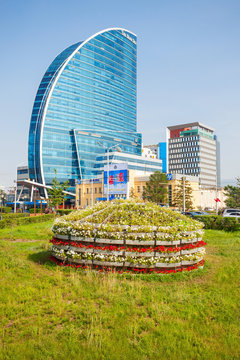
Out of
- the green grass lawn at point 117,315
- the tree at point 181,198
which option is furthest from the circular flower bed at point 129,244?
the tree at point 181,198

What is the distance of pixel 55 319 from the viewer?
6.14 m

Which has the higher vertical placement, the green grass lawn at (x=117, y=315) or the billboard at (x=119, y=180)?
the billboard at (x=119, y=180)

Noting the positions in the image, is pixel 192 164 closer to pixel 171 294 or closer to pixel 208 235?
pixel 208 235

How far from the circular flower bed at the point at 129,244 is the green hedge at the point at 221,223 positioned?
1469 centimetres

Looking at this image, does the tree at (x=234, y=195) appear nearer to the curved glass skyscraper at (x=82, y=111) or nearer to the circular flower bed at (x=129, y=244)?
the circular flower bed at (x=129, y=244)

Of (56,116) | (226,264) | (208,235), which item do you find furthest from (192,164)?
(226,264)

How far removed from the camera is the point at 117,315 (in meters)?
6.35

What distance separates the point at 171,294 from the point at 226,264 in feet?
15.9

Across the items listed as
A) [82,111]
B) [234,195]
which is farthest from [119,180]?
[82,111]

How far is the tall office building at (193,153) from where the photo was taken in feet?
564

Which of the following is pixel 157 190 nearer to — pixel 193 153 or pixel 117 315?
pixel 117 315

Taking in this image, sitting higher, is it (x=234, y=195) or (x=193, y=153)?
(x=193, y=153)

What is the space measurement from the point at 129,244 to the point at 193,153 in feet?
559

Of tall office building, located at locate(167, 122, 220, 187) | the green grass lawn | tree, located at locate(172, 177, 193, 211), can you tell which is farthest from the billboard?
tall office building, located at locate(167, 122, 220, 187)
